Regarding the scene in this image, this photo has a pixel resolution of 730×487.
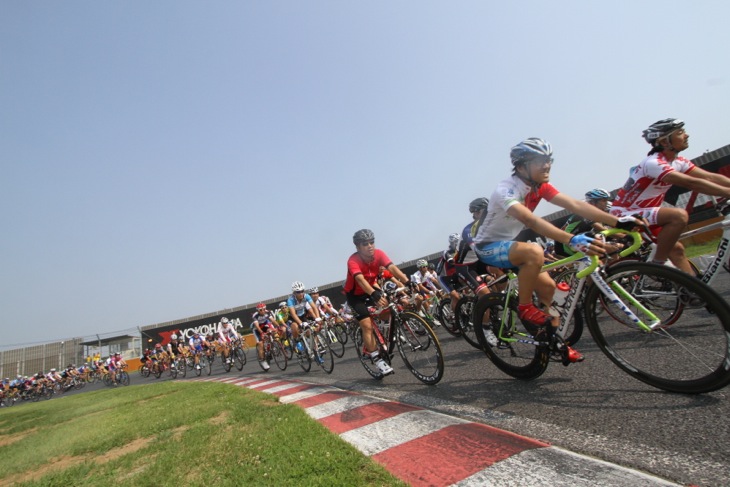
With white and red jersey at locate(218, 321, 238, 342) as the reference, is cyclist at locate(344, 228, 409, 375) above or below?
above

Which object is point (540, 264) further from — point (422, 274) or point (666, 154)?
point (422, 274)

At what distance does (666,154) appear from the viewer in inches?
A: 163

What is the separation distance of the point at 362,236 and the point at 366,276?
0.73 metres

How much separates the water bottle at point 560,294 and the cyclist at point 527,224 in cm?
5

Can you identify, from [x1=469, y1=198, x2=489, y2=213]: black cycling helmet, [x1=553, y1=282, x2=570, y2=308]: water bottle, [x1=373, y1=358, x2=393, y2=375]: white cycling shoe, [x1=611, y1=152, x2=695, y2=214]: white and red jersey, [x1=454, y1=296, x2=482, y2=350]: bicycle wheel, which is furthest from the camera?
[x1=469, y1=198, x2=489, y2=213]: black cycling helmet

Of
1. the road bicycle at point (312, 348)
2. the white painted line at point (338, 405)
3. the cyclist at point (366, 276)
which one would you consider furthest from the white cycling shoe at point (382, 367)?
the road bicycle at point (312, 348)

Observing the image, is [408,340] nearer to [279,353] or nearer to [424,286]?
[424,286]

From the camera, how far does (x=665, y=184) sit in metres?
4.08

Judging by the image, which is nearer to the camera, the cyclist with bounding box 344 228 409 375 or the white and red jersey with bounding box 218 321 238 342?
the cyclist with bounding box 344 228 409 375

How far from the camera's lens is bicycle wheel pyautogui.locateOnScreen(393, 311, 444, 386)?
432 centimetres

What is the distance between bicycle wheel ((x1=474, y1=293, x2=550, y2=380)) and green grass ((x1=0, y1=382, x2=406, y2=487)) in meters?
1.95

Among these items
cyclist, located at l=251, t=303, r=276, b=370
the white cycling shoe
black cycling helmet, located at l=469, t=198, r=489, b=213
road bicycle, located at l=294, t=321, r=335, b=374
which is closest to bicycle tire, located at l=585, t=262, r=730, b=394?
the white cycling shoe

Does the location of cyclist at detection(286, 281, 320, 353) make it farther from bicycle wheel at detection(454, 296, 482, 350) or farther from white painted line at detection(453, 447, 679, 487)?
white painted line at detection(453, 447, 679, 487)

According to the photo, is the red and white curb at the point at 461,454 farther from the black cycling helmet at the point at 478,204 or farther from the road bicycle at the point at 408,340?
the black cycling helmet at the point at 478,204
